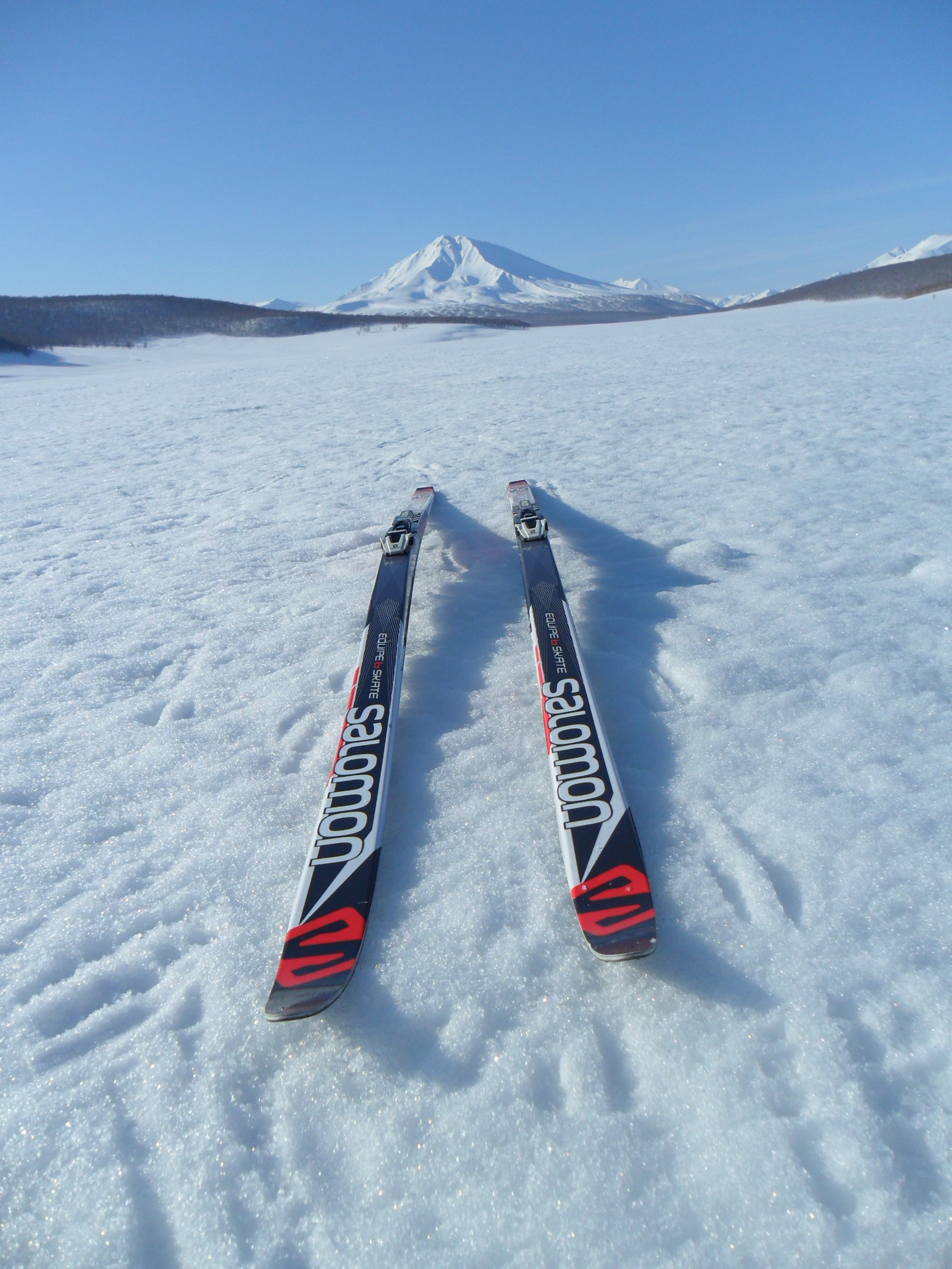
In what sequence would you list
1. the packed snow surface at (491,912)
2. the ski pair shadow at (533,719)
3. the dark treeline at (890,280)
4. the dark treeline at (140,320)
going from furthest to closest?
1. the dark treeline at (140,320)
2. the dark treeline at (890,280)
3. the ski pair shadow at (533,719)
4. the packed snow surface at (491,912)

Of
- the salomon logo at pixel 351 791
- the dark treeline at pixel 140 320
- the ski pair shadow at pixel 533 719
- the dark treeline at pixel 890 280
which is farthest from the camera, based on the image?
the dark treeline at pixel 140 320

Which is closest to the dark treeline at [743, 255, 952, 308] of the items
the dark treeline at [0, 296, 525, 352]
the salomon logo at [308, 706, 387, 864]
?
the dark treeline at [0, 296, 525, 352]

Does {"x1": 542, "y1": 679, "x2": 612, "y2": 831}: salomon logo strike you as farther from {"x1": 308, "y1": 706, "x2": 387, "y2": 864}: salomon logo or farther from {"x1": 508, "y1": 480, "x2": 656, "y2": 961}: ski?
{"x1": 308, "y1": 706, "x2": 387, "y2": 864}: salomon logo

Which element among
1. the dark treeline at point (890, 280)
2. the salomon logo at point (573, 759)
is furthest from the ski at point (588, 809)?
the dark treeline at point (890, 280)

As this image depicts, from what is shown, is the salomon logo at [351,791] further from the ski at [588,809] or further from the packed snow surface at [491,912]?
the ski at [588,809]

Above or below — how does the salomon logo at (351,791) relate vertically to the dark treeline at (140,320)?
below

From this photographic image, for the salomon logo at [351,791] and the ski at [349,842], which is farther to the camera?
the salomon logo at [351,791]


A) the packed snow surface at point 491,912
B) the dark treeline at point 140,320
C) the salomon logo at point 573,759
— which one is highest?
the dark treeline at point 140,320

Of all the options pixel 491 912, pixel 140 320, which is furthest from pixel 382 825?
pixel 140 320

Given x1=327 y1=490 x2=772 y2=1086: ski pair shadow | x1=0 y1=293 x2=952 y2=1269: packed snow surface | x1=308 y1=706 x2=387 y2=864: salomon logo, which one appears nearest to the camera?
x1=0 y1=293 x2=952 y2=1269: packed snow surface
